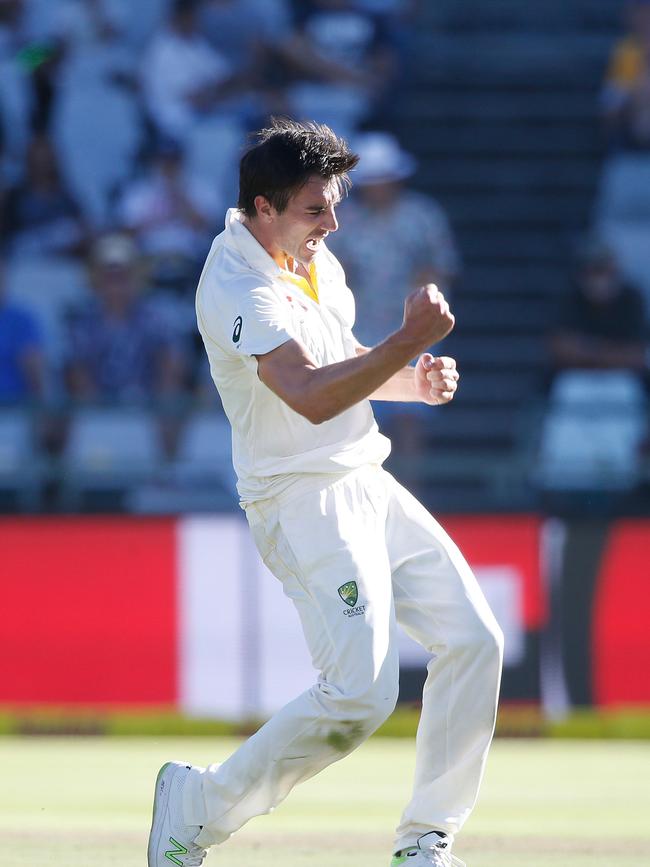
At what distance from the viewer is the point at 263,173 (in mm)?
4773

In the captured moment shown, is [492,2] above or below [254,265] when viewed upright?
above

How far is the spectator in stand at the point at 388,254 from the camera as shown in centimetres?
1077

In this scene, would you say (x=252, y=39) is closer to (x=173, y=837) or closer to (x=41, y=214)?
(x=41, y=214)

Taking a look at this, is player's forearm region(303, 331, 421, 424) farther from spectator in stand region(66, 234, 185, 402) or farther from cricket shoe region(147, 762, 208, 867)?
spectator in stand region(66, 234, 185, 402)

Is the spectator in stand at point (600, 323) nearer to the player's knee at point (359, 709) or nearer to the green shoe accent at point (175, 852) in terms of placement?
the player's knee at point (359, 709)

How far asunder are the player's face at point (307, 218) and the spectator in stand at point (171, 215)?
702cm

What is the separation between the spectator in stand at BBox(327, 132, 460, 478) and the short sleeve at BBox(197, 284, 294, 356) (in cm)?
579

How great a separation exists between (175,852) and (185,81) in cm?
922

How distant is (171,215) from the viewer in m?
12.2

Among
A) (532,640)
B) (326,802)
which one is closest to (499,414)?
(532,640)

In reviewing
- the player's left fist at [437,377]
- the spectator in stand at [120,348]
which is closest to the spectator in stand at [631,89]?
the spectator in stand at [120,348]

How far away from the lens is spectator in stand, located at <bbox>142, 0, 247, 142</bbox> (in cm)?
1308

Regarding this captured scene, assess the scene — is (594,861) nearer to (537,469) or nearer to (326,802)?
(326,802)

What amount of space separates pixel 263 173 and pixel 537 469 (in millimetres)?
5021
